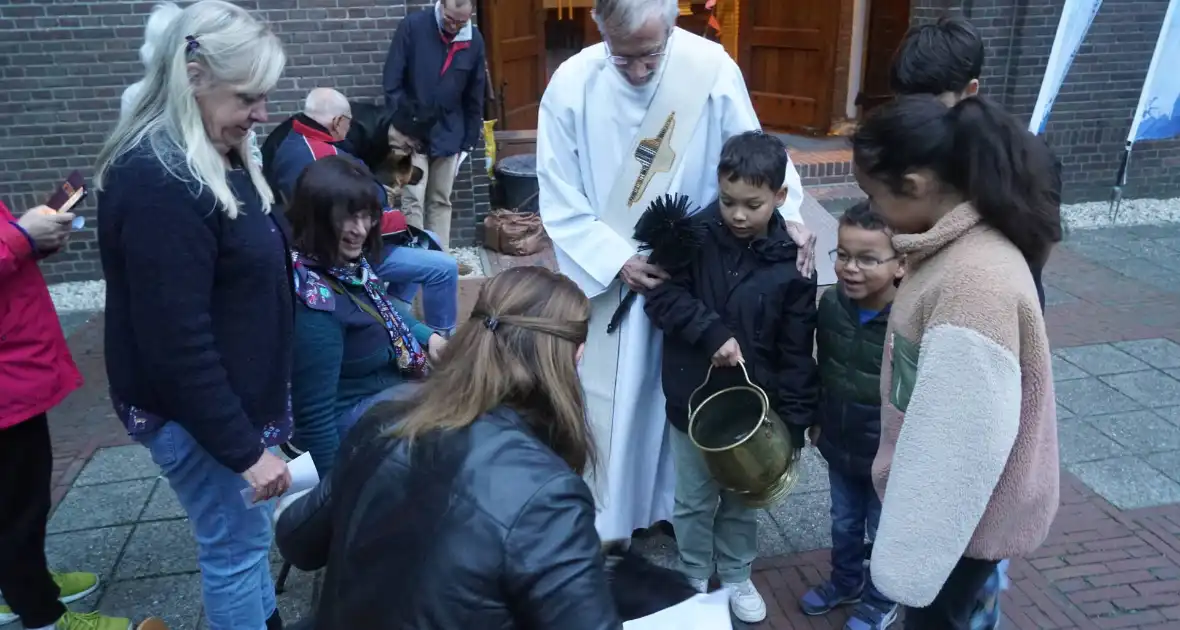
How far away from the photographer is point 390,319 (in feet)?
9.67

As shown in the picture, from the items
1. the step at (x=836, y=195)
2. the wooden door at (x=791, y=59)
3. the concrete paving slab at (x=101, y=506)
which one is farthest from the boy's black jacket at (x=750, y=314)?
the wooden door at (x=791, y=59)

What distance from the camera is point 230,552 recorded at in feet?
8.23

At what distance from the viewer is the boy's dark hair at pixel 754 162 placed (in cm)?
277

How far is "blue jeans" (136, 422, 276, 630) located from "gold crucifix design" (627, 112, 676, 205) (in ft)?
5.13

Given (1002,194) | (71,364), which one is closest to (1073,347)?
(1002,194)

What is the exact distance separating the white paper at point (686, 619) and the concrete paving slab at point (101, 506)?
2986 mm

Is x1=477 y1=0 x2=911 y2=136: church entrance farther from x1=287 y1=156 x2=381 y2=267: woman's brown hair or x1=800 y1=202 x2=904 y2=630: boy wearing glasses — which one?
x1=800 y1=202 x2=904 y2=630: boy wearing glasses

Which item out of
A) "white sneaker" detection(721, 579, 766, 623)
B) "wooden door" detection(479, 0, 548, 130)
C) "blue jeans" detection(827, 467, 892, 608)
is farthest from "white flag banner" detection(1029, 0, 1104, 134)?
"wooden door" detection(479, 0, 548, 130)

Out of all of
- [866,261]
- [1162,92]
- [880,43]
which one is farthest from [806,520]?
[880,43]

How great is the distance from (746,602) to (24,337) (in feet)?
8.02

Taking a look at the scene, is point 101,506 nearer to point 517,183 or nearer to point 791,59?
point 517,183

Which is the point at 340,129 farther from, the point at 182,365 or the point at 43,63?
the point at 43,63

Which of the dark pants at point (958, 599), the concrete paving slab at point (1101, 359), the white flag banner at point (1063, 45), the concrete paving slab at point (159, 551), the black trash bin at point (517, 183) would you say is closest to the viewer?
the dark pants at point (958, 599)

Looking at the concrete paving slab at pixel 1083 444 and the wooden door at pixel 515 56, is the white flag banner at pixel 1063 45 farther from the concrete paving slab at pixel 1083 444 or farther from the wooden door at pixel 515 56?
the wooden door at pixel 515 56
